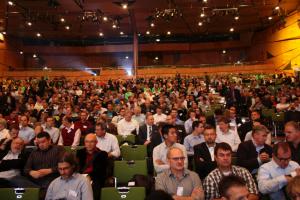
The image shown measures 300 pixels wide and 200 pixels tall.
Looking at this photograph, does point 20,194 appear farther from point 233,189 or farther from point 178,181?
point 233,189

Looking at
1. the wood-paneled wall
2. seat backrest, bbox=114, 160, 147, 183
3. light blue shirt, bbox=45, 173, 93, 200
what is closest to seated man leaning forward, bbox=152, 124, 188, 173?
seat backrest, bbox=114, 160, 147, 183

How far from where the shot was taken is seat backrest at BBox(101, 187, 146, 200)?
356 centimetres

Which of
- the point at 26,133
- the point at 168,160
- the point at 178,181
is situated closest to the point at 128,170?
the point at 168,160

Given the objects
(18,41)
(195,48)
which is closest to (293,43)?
(195,48)

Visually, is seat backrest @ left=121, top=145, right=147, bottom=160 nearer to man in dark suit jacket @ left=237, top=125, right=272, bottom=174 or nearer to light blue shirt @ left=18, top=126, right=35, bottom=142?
man in dark suit jacket @ left=237, top=125, right=272, bottom=174

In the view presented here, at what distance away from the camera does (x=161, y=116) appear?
8.71 meters

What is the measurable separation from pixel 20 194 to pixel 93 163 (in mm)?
1089

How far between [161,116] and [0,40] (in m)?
19.4

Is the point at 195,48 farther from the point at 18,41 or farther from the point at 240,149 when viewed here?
the point at 240,149

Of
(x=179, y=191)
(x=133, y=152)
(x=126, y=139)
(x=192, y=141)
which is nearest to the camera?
(x=179, y=191)

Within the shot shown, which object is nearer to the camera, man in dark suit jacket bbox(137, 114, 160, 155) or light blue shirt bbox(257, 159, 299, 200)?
light blue shirt bbox(257, 159, 299, 200)

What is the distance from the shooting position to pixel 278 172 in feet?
11.4

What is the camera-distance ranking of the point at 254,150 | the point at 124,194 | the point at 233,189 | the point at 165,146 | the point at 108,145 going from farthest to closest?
the point at 108,145 → the point at 165,146 → the point at 254,150 → the point at 124,194 → the point at 233,189

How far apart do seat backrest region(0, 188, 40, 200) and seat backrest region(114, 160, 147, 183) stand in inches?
48.9
